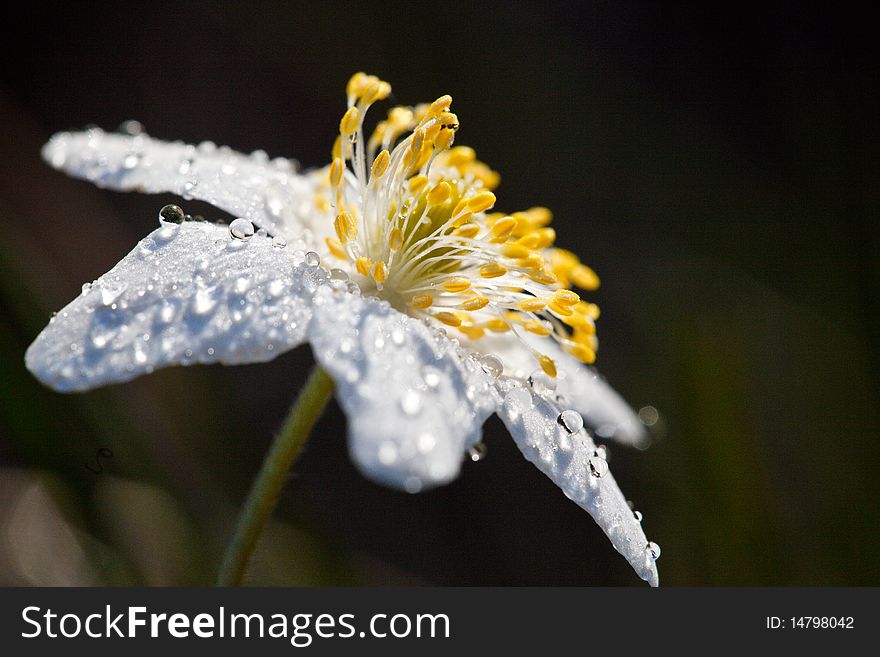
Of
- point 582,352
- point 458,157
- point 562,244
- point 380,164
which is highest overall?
Answer: point 562,244

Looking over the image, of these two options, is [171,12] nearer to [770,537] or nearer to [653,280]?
[653,280]

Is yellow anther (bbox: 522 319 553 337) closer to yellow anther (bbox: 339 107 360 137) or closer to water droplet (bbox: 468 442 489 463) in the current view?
water droplet (bbox: 468 442 489 463)

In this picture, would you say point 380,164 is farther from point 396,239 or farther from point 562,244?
point 562,244

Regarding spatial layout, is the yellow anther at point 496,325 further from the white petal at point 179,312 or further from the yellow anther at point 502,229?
the white petal at point 179,312

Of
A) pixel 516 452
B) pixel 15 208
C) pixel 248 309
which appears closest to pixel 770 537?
pixel 516 452

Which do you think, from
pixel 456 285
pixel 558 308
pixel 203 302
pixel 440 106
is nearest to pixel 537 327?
pixel 558 308

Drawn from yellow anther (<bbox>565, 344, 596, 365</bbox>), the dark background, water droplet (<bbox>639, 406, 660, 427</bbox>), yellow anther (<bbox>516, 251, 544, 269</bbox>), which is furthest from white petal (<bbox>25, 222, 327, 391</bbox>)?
water droplet (<bbox>639, 406, 660, 427</bbox>)
